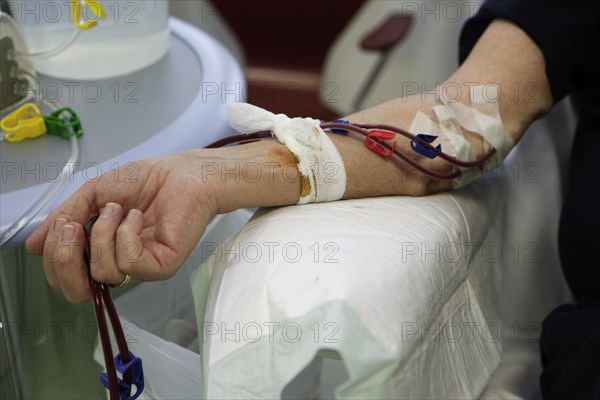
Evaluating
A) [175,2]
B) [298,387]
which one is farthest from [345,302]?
[175,2]

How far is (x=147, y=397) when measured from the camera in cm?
90

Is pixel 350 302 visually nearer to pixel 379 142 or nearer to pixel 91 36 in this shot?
pixel 379 142

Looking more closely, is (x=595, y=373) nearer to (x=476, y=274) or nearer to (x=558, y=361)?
(x=558, y=361)

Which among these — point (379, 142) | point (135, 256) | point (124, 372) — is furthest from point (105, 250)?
point (379, 142)

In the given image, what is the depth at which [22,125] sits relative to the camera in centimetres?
95

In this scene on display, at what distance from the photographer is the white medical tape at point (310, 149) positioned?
0.81 meters

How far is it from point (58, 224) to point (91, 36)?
503 millimetres

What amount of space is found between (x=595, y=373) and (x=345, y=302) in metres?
0.35

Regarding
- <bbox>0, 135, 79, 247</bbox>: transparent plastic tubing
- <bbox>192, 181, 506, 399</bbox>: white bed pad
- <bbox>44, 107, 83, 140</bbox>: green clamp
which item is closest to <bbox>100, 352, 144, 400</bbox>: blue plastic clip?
<bbox>192, 181, 506, 399</bbox>: white bed pad

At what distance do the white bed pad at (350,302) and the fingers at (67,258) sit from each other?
133mm

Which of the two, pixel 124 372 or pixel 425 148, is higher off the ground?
pixel 425 148

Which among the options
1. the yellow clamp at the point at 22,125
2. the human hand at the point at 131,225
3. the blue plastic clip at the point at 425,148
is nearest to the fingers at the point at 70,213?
the human hand at the point at 131,225

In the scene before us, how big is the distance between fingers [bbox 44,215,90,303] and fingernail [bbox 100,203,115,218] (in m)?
0.03

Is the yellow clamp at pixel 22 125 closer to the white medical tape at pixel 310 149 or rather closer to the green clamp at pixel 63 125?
the green clamp at pixel 63 125
